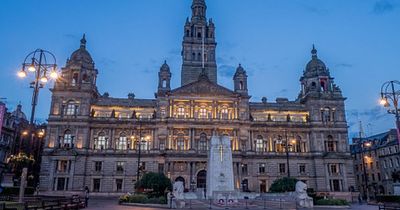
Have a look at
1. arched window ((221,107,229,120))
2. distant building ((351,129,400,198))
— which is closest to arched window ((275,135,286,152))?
arched window ((221,107,229,120))

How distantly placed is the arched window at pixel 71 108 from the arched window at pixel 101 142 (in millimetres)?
6659

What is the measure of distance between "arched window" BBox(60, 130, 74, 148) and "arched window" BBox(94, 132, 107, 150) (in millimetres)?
4314

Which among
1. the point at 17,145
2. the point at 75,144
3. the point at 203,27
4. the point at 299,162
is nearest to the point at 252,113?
the point at 299,162

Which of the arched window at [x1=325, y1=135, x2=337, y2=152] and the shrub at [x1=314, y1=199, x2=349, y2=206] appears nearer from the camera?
the shrub at [x1=314, y1=199, x2=349, y2=206]

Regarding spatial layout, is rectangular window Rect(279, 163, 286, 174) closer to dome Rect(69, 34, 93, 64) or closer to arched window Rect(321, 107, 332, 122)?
arched window Rect(321, 107, 332, 122)

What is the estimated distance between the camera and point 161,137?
6216 centimetres

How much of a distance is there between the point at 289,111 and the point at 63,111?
150 ft

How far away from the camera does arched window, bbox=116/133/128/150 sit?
6344 centimetres

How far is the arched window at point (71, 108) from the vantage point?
6316cm

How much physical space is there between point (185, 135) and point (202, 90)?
9626 mm

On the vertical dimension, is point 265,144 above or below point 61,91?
below

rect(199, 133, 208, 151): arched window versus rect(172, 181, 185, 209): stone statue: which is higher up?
rect(199, 133, 208, 151): arched window

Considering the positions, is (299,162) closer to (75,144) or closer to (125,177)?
(125,177)

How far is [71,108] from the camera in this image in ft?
208
